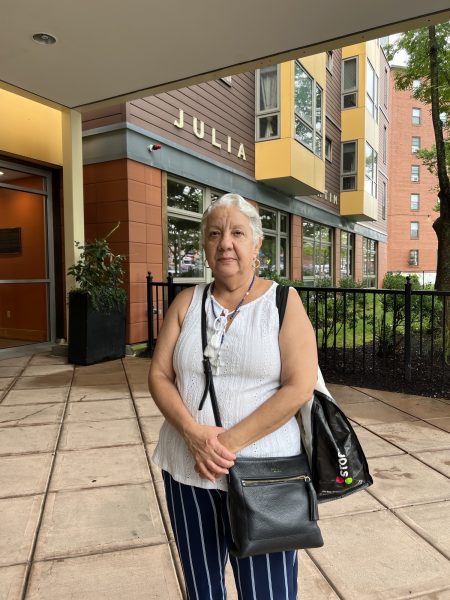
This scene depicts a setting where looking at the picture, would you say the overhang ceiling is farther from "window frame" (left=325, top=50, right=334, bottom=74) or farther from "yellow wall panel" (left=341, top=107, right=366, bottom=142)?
"yellow wall panel" (left=341, top=107, right=366, bottom=142)

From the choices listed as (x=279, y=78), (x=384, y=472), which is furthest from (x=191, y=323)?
(x=279, y=78)

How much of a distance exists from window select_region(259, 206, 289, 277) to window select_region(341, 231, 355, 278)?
18.8 ft

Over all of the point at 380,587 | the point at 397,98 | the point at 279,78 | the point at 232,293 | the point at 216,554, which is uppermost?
the point at 397,98

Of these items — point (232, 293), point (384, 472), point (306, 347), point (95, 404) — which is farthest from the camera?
point (95, 404)

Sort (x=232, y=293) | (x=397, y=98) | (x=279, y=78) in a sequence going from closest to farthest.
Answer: (x=232, y=293)
(x=279, y=78)
(x=397, y=98)

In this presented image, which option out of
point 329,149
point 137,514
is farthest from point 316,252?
point 137,514

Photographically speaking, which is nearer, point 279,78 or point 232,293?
point 232,293

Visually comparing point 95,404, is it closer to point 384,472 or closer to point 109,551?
point 109,551

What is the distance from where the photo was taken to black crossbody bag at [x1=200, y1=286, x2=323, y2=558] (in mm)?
1087

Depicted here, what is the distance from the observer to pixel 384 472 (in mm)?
2773

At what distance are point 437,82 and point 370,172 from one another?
37.1 ft

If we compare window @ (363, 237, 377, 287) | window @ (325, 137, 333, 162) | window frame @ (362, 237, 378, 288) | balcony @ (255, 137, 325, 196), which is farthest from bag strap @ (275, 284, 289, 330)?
window @ (363, 237, 377, 287)

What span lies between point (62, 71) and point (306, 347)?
5.16m

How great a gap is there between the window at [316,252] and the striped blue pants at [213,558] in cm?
1200
